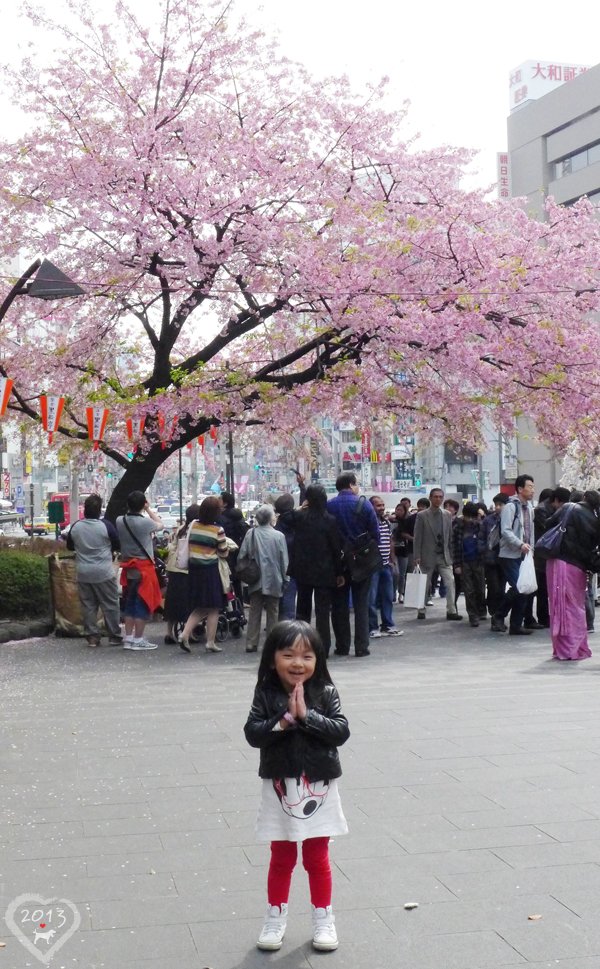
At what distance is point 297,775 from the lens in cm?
394

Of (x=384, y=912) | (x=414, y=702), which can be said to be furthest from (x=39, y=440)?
(x=384, y=912)

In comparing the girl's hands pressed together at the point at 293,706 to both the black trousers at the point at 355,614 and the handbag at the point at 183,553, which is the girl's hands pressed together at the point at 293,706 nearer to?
the black trousers at the point at 355,614

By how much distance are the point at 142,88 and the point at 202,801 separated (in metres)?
13.0

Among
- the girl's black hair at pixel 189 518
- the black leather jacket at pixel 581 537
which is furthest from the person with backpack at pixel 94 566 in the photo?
the black leather jacket at pixel 581 537

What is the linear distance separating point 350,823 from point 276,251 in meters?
11.6

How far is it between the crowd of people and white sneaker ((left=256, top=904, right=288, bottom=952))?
738cm

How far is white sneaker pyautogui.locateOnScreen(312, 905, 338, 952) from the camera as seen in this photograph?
391 cm

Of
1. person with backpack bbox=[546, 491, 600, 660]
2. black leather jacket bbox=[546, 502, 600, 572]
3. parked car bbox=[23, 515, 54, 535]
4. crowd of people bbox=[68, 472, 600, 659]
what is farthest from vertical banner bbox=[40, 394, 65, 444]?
parked car bbox=[23, 515, 54, 535]

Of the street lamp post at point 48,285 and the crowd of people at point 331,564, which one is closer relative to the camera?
the crowd of people at point 331,564

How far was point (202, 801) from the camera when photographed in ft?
19.5

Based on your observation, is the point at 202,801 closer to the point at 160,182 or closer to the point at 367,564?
the point at 367,564

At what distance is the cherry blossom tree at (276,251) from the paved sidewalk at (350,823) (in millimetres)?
7300

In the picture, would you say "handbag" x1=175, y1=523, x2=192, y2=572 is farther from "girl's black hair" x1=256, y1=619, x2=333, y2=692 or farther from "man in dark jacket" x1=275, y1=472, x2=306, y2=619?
"girl's black hair" x1=256, y1=619, x2=333, y2=692

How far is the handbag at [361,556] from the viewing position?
11.8 meters
